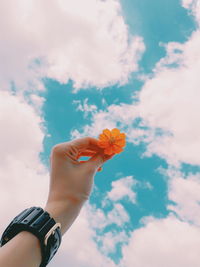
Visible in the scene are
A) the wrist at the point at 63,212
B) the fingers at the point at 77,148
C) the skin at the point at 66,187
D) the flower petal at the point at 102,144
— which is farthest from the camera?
the flower petal at the point at 102,144

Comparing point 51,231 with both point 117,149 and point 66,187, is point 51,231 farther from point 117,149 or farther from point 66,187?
point 117,149

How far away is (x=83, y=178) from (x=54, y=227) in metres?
0.81

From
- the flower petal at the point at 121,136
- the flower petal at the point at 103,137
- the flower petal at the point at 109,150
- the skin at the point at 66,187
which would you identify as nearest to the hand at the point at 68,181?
the skin at the point at 66,187

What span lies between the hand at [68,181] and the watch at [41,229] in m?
0.19

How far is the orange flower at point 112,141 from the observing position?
4102 mm

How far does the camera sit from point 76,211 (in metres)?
3.22

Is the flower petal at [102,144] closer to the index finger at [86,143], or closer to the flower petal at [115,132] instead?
the index finger at [86,143]

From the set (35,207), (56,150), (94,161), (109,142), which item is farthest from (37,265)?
(109,142)

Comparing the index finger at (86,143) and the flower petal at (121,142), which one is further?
the flower petal at (121,142)

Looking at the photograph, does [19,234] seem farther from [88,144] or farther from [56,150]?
[88,144]

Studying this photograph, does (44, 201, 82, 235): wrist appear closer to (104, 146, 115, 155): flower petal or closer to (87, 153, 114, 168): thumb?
(87, 153, 114, 168): thumb

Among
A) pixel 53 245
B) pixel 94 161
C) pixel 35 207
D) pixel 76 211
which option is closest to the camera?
pixel 53 245

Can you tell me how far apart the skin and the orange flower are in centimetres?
20

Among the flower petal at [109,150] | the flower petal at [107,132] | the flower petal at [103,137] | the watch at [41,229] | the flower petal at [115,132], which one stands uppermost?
the flower petal at [115,132]
